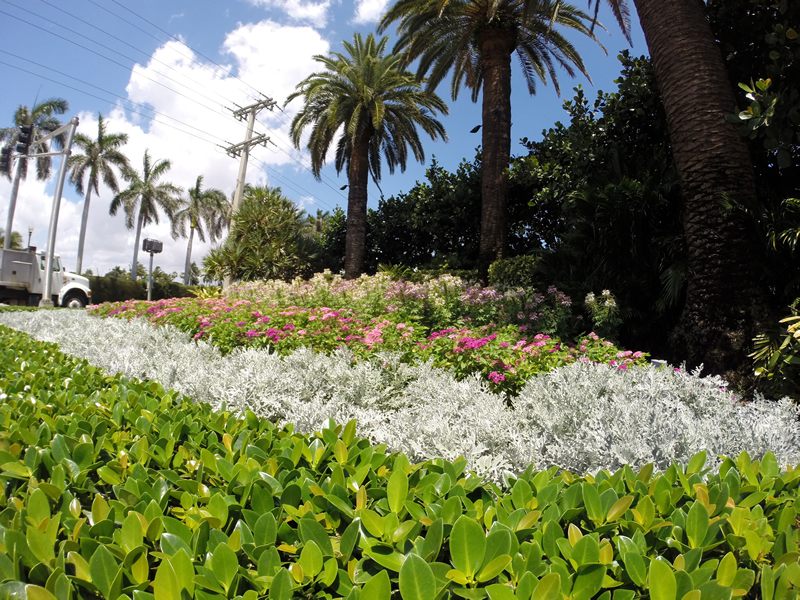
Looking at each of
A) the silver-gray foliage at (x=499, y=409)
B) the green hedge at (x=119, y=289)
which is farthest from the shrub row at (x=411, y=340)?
the green hedge at (x=119, y=289)

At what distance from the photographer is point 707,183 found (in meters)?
4.90

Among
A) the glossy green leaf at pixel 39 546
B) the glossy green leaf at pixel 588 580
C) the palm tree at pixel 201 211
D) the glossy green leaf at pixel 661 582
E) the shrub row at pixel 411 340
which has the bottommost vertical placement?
the glossy green leaf at pixel 39 546

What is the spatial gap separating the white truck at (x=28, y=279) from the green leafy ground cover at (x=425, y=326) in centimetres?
1314

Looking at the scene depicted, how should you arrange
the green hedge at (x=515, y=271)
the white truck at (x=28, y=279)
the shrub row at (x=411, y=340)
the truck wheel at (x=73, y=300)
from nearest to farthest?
the shrub row at (x=411, y=340)
the green hedge at (x=515, y=271)
the white truck at (x=28, y=279)
the truck wheel at (x=73, y=300)

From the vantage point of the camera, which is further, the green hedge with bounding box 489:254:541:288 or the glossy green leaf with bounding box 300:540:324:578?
the green hedge with bounding box 489:254:541:288

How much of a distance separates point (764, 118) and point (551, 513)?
193 inches

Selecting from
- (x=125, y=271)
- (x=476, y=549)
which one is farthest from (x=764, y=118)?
(x=125, y=271)

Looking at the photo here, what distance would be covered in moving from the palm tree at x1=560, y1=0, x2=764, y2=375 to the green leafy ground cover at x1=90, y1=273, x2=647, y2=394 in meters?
0.77

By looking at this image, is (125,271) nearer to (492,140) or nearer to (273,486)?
(492,140)

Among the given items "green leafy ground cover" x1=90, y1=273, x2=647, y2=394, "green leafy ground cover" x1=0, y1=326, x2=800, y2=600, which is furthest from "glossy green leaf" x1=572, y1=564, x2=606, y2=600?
"green leafy ground cover" x1=90, y1=273, x2=647, y2=394

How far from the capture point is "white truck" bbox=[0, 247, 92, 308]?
61.5 feet

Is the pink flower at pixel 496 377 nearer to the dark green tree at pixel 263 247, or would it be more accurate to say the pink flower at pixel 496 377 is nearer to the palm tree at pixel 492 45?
the palm tree at pixel 492 45

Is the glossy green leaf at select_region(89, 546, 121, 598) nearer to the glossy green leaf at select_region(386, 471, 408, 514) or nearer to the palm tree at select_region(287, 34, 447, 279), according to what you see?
the glossy green leaf at select_region(386, 471, 408, 514)

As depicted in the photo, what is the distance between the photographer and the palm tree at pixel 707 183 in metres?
4.65
